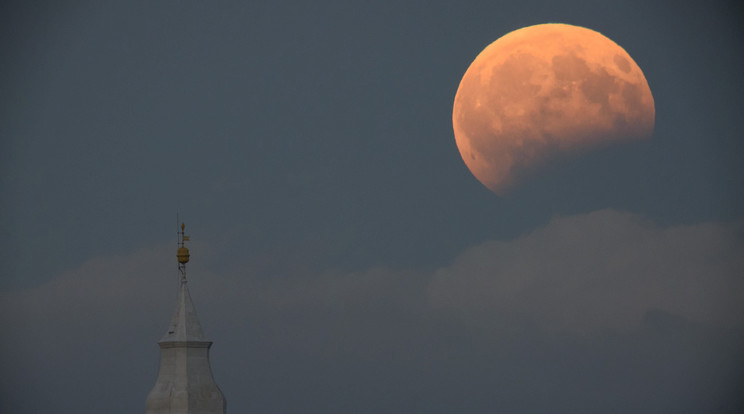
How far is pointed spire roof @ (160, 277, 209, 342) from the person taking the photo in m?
137

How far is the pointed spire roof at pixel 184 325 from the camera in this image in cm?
13712

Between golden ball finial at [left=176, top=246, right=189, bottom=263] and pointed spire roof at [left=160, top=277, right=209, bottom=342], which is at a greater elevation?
golden ball finial at [left=176, top=246, right=189, bottom=263]

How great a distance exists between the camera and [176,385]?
135750 mm

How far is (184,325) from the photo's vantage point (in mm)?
137750

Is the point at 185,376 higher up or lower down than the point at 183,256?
lower down

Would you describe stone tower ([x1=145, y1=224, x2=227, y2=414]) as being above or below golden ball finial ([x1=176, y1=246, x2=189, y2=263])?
below

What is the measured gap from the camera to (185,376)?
135750mm

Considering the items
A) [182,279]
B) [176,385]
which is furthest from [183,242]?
[176,385]

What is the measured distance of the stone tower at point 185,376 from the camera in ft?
444

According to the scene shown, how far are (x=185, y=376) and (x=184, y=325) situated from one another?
4.12 m

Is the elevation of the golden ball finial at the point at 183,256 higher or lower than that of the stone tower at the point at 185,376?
higher

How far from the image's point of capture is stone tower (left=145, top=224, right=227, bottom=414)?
135 meters

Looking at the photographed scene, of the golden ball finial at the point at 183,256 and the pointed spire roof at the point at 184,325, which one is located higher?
the golden ball finial at the point at 183,256

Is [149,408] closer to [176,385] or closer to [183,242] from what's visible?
[176,385]
